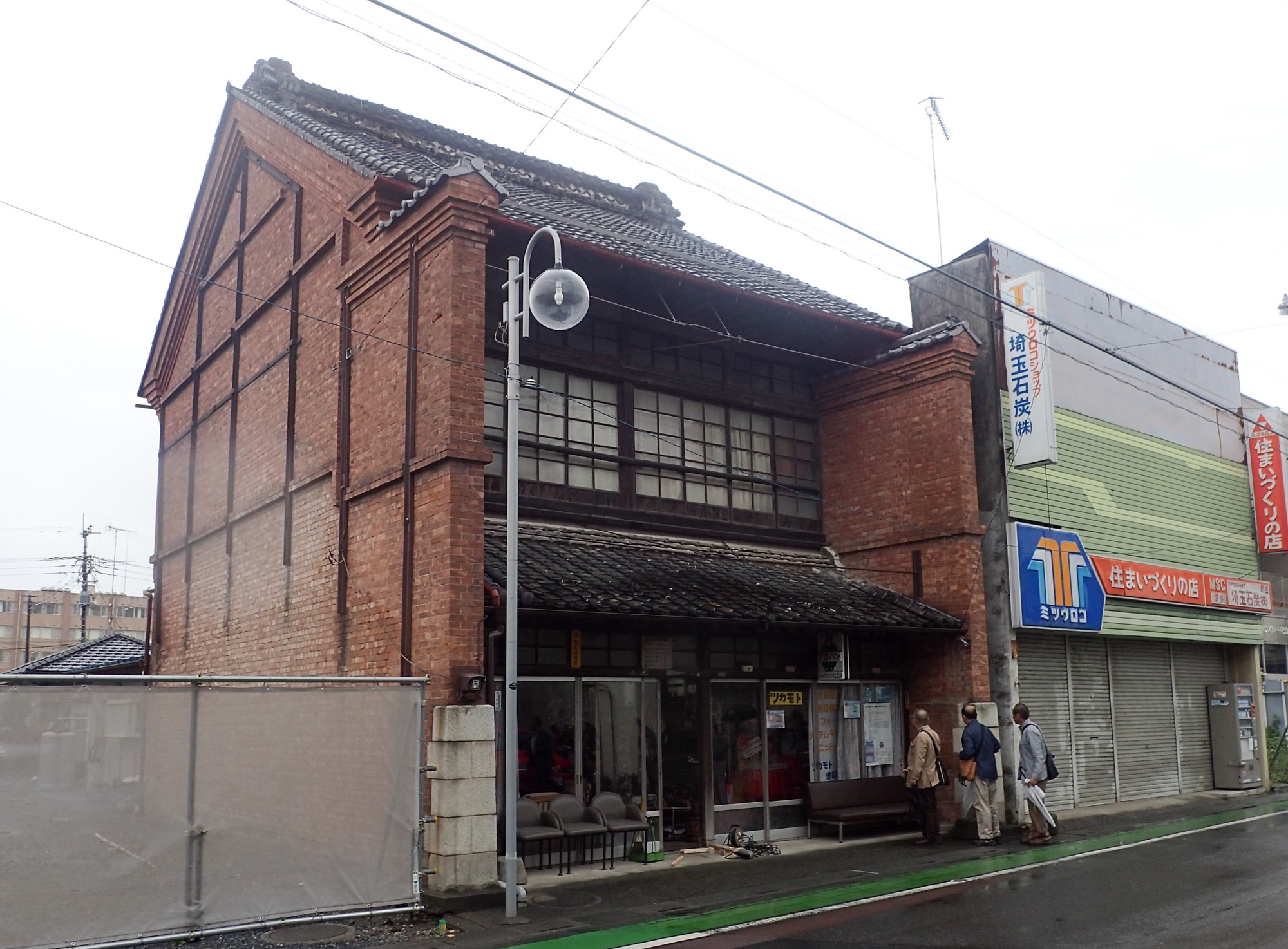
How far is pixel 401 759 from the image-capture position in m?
10.2

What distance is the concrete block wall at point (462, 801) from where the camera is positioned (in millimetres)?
10531

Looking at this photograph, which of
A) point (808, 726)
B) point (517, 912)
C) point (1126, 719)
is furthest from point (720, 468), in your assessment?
point (1126, 719)

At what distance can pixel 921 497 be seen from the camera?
16.6 m

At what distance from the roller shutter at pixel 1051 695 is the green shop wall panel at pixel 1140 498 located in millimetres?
1925

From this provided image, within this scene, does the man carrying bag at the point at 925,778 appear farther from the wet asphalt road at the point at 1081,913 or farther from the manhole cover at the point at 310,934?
the manhole cover at the point at 310,934

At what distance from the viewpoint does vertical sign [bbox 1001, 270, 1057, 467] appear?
16.5 m

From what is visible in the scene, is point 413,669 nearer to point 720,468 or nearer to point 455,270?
point 455,270

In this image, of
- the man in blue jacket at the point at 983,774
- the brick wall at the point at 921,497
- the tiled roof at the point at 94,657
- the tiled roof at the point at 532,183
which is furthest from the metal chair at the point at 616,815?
the tiled roof at the point at 94,657

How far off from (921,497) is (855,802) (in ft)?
15.2

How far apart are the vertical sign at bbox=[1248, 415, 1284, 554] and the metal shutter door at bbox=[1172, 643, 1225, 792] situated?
2.71 metres

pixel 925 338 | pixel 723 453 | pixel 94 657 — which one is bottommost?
pixel 94 657

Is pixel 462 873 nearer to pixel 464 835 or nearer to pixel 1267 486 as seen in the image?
pixel 464 835

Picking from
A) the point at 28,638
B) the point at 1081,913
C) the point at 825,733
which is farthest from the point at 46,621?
the point at 1081,913

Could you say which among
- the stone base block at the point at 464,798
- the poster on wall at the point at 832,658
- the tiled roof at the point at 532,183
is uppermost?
the tiled roof at the point at 532,183
